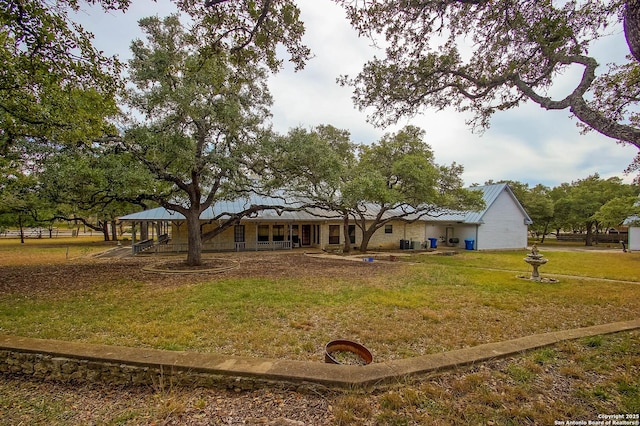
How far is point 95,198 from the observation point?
37.9 ft

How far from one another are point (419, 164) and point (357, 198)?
13.6 ft

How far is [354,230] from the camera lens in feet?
83.3

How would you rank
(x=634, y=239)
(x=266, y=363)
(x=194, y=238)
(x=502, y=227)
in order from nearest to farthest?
(x=266, y=363)
(x=194, y=238)
(x=502, y=227)
(x=634, y=239)

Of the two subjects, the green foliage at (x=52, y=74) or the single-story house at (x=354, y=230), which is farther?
the single-story house at (x=354, y=230)

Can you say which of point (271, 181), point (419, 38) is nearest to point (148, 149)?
point (271, 181)

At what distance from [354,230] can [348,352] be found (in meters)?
21.2

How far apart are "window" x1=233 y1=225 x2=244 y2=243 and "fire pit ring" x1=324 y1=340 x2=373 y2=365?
18863 mm

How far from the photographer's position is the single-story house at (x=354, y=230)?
21531 mm

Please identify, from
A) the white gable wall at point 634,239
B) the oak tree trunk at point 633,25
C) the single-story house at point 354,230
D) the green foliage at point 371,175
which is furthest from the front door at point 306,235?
the white gable wall at point 634,239

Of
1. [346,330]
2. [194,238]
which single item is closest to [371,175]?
[194,238]

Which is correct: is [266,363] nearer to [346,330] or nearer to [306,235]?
[346,330]

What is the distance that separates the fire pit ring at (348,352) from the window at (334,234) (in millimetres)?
20279

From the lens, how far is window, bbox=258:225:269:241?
23219 millimetres

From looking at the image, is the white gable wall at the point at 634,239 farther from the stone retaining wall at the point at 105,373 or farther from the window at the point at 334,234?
the stone retaining wall at the point at 105,373
